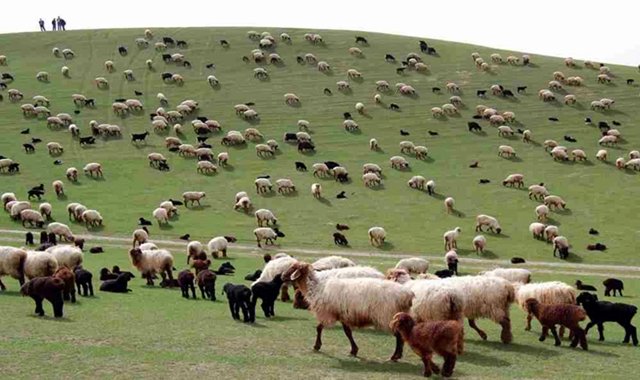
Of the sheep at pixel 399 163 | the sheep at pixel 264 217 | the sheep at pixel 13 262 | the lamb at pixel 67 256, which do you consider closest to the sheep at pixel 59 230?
the sheep at pixel 264 217

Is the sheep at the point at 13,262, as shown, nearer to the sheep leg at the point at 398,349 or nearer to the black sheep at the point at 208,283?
the black sheep at the point at 208,283

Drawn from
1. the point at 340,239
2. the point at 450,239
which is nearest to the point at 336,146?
the point at 340,239

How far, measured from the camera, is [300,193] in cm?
5528

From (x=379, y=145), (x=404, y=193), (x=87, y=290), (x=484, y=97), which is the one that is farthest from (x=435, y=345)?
(x=484, y=97)

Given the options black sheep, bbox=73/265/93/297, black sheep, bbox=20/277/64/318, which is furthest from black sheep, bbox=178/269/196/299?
black sheep, bbox=20/277/64/318

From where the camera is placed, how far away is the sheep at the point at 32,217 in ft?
150

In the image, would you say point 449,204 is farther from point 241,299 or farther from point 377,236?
point 241,299

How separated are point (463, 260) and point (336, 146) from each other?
27696 millimetres

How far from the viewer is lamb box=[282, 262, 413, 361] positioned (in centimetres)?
1684

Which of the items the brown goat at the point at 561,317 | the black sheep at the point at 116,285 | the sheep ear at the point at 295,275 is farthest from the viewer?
the black sheep at the point at 116,285

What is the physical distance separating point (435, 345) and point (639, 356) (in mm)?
6167

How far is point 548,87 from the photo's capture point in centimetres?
8294

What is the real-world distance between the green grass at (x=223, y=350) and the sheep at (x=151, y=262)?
6.24 metres

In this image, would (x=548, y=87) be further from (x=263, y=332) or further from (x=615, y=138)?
(x=263, y=332)
